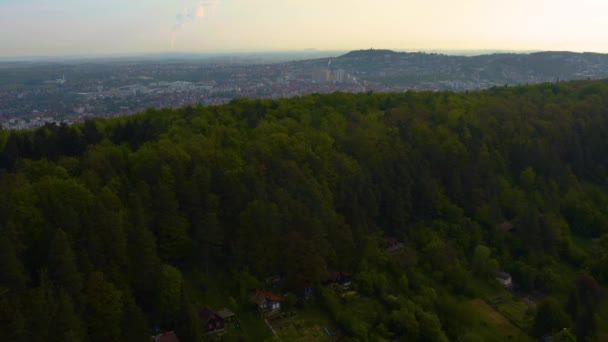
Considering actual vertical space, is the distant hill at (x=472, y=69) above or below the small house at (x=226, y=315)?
above

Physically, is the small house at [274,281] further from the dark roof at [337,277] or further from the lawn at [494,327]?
the lawn at [494,327]

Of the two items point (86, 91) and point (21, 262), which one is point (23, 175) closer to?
point (21, 262)

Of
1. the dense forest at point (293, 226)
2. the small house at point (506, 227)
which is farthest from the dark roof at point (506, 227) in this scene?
the dense forest at point (293, 226)

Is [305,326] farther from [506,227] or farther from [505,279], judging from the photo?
[506,227]

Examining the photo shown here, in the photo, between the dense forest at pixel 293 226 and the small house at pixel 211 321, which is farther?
the small house at pixel 211 321

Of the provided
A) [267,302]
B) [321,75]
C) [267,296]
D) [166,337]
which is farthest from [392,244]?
[321,75]

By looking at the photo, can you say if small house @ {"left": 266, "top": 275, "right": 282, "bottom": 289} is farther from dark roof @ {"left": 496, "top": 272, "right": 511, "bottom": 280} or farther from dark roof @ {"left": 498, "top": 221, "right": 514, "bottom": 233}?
dark roof @ {"left": 498, "top": 221, "right": 514, "bottom": 233}

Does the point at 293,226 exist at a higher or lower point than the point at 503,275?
higher
